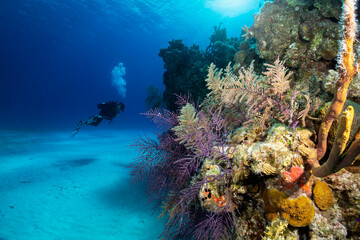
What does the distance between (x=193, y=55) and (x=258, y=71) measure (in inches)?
204

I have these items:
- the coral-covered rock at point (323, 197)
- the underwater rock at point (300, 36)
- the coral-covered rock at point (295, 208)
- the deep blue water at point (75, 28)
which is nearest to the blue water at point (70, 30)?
the deep blue water at point (75, 28)

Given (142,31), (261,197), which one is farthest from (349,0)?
(142,31)

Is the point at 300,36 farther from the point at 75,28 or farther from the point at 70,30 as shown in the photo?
the point at 70,30

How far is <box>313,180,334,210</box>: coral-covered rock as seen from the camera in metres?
1.97

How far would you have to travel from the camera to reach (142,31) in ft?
160

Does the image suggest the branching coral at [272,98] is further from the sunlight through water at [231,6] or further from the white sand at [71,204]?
the sunlight through water at [231,6]

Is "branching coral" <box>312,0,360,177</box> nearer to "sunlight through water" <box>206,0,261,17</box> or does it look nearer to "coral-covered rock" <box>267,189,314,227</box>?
"coral-covered rock" <box>267,189,314,227</box>

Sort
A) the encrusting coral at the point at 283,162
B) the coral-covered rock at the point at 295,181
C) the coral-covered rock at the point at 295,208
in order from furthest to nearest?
the coral-covered rock at the point at 295,181 → the coral-covered rock at the point at 295,208 → the encrusting coral at the point at 283,162

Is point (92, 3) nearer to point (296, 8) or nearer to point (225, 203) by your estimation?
point (296, 8)

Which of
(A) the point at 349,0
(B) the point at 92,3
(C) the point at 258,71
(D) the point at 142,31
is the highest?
(D) the point at 142,31

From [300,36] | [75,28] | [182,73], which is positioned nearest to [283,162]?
[300,36]

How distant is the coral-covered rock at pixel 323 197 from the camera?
1.97 metres

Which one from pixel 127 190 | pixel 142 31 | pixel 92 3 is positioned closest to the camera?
pixel 127 190

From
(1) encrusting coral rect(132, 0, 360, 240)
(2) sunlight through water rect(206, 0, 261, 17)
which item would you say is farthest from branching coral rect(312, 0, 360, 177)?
(2) sunlight through water rect(206, 0, 261, 17)
